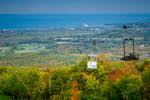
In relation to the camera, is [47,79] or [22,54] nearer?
[47,79]

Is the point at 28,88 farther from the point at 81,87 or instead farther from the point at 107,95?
the point at 107,95

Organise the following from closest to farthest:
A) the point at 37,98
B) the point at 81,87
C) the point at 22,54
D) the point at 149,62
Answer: the point at 81,87
the point at 37,98
the point at 149,62
the point at 22,54

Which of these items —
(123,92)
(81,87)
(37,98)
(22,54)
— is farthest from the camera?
(22,54)

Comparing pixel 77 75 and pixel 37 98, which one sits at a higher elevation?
pixel 77 75

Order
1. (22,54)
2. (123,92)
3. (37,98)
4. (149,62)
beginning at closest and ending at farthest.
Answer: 1. (123,92)
2. (37,98)
3. (149,62)
4. (22,54)

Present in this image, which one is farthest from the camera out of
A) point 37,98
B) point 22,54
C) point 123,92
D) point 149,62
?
point 22,54

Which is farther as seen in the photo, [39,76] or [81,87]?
[39,76]

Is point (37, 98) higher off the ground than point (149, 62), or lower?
lower

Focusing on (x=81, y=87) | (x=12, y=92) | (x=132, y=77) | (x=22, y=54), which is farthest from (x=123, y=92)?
(x=22, y=54)

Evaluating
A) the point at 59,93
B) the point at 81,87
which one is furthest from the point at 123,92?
the point at 59,93

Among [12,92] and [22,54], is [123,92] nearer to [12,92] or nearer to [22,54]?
[12,92]
